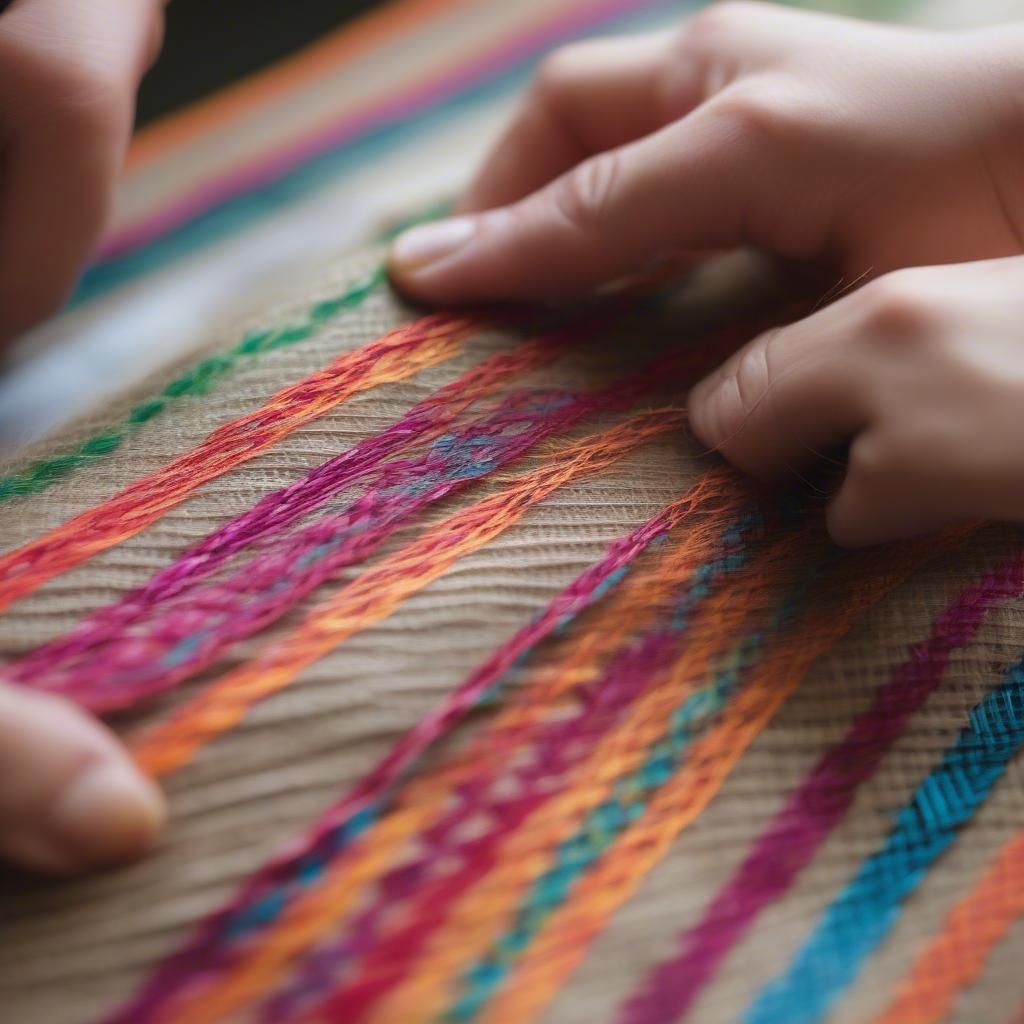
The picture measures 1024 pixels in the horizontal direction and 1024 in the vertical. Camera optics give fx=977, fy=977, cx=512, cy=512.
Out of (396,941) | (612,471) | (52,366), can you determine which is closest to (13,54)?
(52,366)

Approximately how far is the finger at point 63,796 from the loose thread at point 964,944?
1.06ft

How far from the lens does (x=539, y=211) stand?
591 millimetres

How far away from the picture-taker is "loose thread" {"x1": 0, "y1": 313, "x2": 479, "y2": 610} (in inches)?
18.3

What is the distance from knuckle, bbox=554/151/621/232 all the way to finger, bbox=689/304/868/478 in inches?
4.7

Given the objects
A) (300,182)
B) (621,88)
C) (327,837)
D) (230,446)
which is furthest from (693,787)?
(300,182)

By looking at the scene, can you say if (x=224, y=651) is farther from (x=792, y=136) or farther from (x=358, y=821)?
(x=792, y=136)

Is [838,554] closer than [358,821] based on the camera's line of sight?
No

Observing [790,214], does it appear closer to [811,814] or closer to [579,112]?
[579,112]

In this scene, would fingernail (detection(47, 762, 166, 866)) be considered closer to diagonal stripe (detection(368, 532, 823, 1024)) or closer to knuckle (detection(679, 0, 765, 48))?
diagonal stripe (detection(368, 532, 823, 1024))

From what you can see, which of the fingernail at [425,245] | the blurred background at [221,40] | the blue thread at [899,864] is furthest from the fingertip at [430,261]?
the blurred background at [221,40]

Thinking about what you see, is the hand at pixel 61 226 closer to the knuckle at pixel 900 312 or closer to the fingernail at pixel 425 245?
the fingernail at pixel 425 245

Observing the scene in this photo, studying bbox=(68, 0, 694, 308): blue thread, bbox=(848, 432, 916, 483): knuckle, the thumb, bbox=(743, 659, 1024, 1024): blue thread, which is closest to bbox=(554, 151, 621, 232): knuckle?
the thumb

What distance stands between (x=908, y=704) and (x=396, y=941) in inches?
10.7

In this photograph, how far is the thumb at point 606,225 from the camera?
55cm
